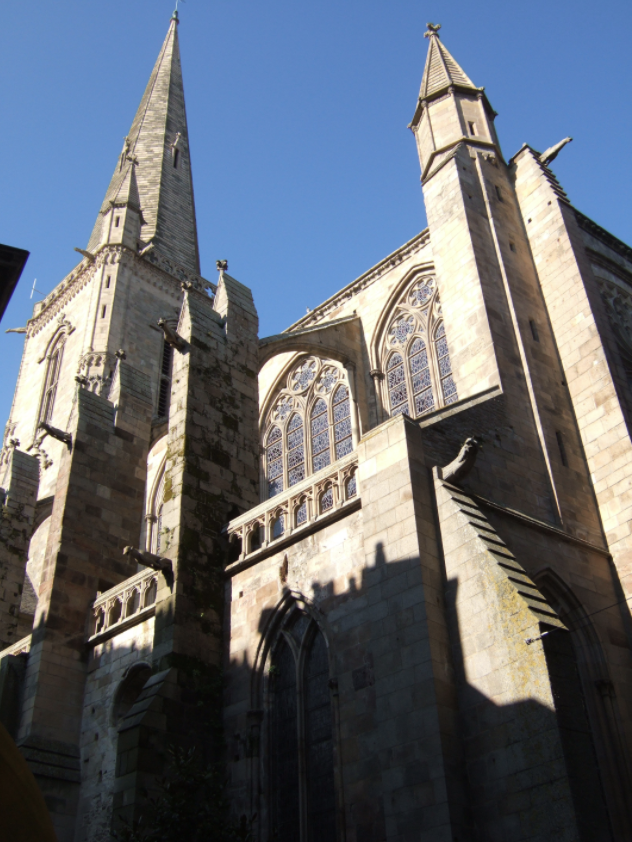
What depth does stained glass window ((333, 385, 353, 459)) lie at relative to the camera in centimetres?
1758

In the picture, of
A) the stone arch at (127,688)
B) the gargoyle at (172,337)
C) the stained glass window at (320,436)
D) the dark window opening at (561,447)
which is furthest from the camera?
the stained glass window at (320,436)

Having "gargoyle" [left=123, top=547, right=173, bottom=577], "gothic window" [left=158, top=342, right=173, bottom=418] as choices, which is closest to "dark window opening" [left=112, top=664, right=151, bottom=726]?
"gargoyle" [left=123, top=547, right=173, bottom=577]

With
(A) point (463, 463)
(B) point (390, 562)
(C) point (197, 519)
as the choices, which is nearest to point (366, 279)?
(C) point (197, 519)

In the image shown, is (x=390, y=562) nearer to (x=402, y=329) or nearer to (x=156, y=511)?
(x=402, y=329)

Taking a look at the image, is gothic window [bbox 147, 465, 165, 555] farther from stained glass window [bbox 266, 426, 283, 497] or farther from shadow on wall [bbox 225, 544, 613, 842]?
shadow on wall [bbox 225, 544, 613, 842]

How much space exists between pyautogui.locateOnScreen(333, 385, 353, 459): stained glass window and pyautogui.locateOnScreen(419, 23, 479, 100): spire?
6145 millimetres

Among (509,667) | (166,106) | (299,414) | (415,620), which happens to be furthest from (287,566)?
(166,106)

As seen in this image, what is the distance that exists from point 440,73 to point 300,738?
1334cm

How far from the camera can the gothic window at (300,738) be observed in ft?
29.9

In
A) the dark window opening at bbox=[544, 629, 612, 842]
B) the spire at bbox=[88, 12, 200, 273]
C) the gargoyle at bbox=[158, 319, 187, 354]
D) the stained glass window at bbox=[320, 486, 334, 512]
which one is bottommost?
the dark window opening at bbox=[544, 629, 612, 842]

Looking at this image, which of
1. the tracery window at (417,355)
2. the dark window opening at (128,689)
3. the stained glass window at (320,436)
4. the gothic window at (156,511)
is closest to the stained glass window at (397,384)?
the tracery window at (417,355)

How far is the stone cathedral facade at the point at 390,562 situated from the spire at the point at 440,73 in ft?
0.23

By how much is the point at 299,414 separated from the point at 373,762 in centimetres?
1130

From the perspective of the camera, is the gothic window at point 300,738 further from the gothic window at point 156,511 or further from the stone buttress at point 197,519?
the gothic window at point 156,511
